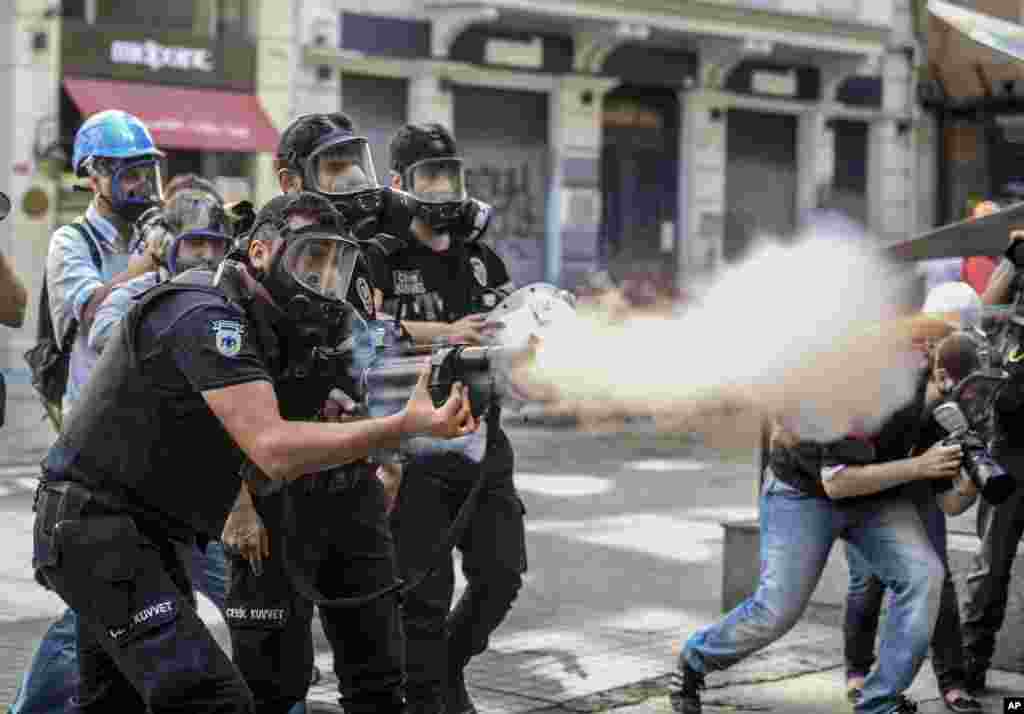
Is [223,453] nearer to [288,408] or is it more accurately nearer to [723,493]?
[288,408]

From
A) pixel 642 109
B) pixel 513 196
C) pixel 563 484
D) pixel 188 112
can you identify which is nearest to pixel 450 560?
pixel 563 484

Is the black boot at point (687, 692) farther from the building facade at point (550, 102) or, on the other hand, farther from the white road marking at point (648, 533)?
the building facade at point (550, 102)

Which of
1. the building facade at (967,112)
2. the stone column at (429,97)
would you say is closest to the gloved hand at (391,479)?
the stone column at (429,97)

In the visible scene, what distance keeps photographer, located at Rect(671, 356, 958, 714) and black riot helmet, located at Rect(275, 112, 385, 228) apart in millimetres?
1680

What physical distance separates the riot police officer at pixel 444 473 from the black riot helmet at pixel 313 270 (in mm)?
1252

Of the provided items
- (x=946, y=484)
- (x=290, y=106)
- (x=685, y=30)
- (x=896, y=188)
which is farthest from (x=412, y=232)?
(x=896, y=188)

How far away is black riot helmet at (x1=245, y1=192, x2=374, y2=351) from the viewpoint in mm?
4895

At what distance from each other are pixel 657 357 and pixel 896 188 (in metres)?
28.8

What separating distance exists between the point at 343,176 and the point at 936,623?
2.67 meters

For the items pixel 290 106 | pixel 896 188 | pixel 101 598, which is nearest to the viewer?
pixel 101 598

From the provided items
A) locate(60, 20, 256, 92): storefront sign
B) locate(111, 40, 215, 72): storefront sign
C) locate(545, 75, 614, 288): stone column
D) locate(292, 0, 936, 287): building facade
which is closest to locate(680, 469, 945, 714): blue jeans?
locate(60, 20, 256, 92): storefront sign

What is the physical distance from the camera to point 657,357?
6062 millimetres

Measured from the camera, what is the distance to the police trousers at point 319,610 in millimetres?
5336

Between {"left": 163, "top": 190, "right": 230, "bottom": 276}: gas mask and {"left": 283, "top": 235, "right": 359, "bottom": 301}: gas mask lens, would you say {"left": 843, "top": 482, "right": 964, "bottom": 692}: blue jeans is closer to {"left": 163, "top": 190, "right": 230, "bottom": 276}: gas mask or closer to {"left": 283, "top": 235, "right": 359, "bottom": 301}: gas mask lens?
{"left": 163, "top": 190, "right": 230, "bottom": 276}: gas mask
